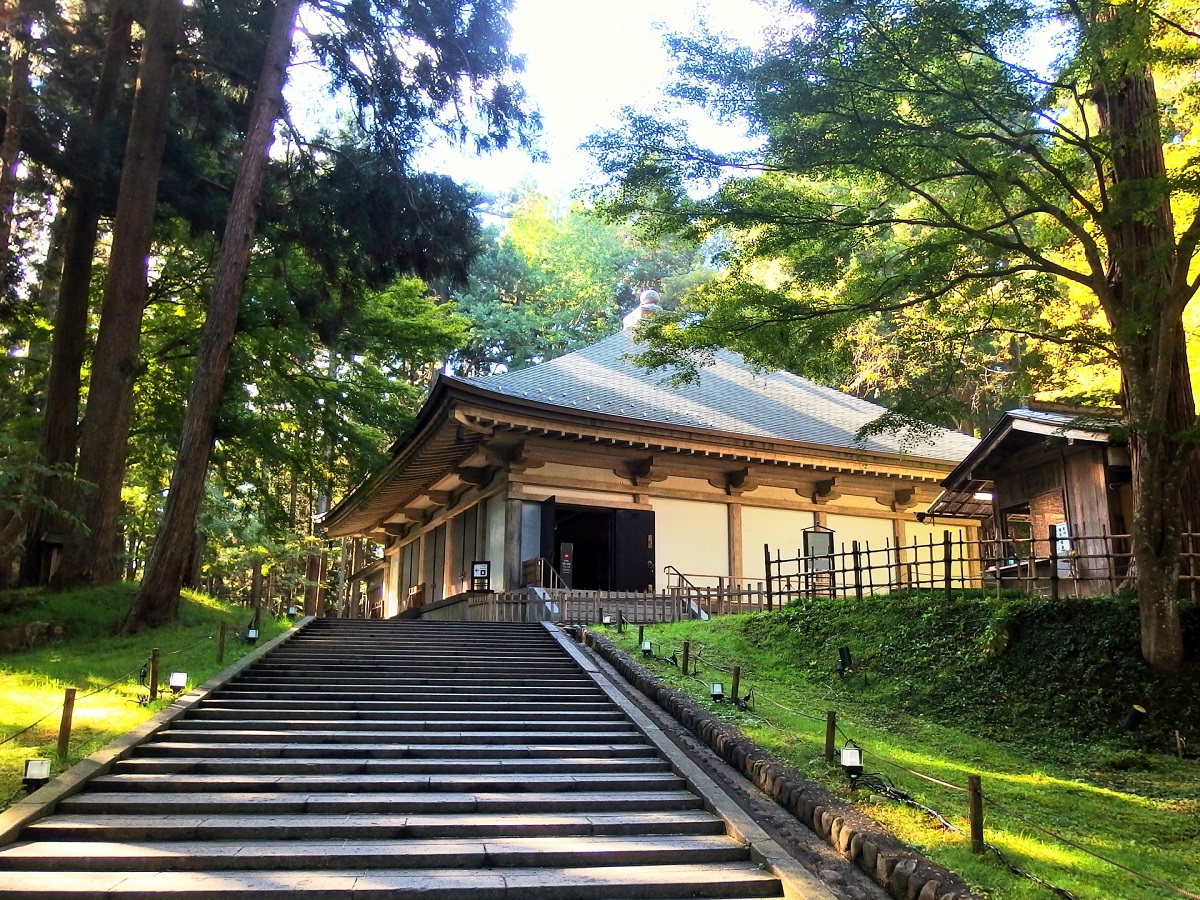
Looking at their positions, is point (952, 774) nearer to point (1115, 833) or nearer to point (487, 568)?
point (1115, 833)

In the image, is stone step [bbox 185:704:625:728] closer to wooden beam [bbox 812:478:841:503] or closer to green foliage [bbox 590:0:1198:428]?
green foliage [bbox 590:0:1198:428]

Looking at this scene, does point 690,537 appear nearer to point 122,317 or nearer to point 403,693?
point 403,693

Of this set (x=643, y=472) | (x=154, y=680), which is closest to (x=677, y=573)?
(x=643, y=472)

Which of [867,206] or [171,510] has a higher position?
[867,206]

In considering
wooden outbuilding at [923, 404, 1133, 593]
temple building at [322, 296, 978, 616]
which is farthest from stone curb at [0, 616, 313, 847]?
wooden outbuilding at [923, 404, 1133, 593]

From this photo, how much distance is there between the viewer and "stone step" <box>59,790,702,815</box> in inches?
236

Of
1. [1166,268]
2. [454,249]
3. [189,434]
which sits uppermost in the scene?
[454,249]

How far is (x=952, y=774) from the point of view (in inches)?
266

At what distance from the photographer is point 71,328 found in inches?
574

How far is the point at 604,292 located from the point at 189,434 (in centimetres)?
2704

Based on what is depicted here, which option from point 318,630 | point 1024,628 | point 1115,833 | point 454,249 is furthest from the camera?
point 454,249

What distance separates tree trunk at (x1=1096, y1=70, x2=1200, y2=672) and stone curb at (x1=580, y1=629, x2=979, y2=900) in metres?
4.16

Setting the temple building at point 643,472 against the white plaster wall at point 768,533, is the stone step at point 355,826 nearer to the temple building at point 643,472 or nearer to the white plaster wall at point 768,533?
the temple building at point 643,472

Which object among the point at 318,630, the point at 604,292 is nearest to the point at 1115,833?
the point at 318,630
